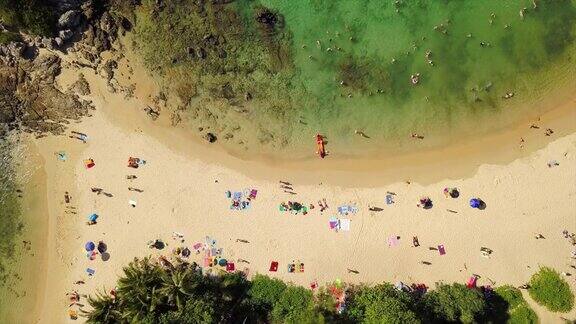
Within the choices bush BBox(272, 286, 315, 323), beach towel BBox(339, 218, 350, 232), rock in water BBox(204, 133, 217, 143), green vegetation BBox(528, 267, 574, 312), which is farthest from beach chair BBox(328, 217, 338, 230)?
green vegetation BBox(528, 267, 574, 312)

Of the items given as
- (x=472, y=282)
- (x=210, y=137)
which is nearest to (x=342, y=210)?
(x=472, y=282)

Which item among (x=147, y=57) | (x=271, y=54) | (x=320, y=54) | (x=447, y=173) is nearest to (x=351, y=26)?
(x=320, y=54)

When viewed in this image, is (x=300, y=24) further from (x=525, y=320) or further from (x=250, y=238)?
(x=525, y=320)

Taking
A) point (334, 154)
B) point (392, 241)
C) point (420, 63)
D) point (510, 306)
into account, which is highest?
point (420, 63)

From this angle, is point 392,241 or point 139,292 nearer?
point 139,292

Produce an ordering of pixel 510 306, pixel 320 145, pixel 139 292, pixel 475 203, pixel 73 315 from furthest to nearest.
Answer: pixel 320 145 → pixel 73 315 → pixel 475 203 → pixel 510 306 → pixel 139 292

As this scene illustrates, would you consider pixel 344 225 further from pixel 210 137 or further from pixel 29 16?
pixel 29 16

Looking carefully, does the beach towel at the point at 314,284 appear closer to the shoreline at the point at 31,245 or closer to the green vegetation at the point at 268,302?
the green vegetation at the point at 268,302
